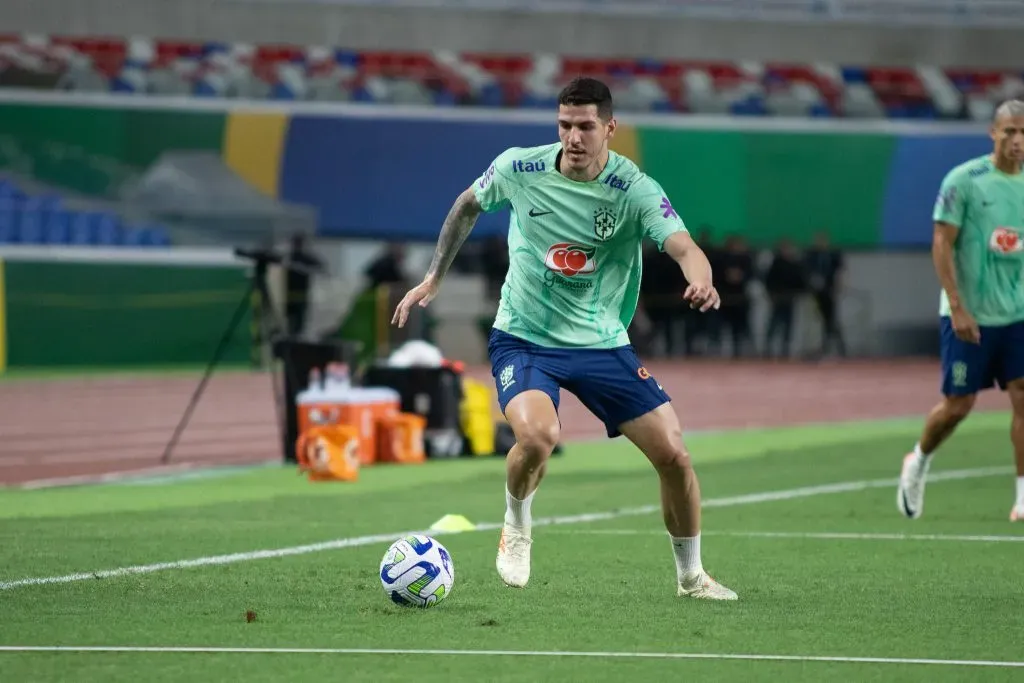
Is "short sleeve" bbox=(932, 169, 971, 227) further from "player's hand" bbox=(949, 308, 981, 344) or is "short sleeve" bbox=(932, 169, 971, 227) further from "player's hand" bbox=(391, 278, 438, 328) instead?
"player's hand" bbox=(391, 278, 438, 328)

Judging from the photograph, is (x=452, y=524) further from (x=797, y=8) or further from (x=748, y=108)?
(x=797, y=8)

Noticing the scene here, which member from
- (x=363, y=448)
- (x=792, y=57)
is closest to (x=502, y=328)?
(x=363, y=448)

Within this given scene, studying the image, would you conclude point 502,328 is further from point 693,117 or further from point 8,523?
point 693,117

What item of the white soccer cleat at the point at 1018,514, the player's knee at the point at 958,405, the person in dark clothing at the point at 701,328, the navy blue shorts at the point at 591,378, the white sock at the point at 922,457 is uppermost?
the navy blue shorts at the point at 591,378

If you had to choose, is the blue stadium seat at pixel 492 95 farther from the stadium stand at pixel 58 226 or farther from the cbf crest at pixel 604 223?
the cbf crest at pixel 604 223

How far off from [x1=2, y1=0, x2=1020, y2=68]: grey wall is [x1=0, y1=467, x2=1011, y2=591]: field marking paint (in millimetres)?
22807

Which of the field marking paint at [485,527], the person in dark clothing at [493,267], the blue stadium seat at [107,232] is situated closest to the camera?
the field marking paint at [485,527]

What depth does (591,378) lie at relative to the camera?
24.9 feet

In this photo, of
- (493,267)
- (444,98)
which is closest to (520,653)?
(493,267)

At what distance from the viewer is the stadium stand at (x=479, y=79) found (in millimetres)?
32406

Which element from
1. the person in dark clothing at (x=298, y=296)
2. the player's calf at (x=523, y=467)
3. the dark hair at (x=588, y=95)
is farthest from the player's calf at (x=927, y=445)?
the person in dark clothing at (x=298, y=296)

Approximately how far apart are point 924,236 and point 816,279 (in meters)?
2.66

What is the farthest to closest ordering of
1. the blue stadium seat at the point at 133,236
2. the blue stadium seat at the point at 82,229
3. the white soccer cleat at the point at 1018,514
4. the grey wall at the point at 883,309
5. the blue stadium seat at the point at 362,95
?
the grey wall at the point at 883,309 < the blue stadium seat at the point at 362,95 < the blue stadium seat at the point at 133,236 < the blue stadium seat at the point at 82,229 < the white soccer cleat at the point at 1018,514

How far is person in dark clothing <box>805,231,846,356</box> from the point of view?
3281 cm
